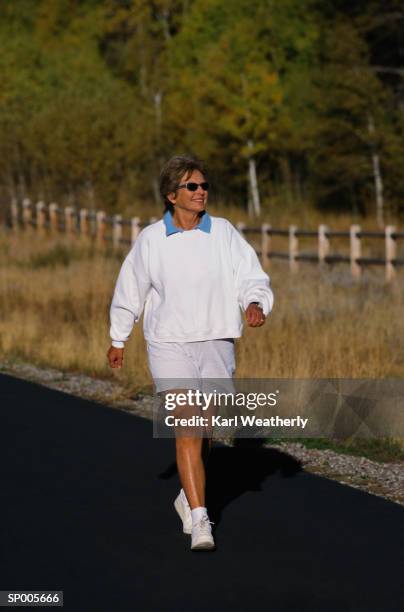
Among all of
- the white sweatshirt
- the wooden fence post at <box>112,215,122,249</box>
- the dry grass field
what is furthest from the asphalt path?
the wooden fence post at <box>112,215,122,249</box>

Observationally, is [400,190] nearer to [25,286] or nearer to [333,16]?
[333,16]

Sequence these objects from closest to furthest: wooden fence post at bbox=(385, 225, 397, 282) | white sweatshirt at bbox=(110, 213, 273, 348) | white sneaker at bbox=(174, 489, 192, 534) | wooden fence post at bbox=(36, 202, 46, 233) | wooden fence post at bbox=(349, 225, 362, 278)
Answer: white sweatshirt at bbox=(110, 213, 273, 348)
white sneaker at bbox=(174, 489, 192, 534)
wooden fence post at bbox=(385, 225, 397, 282)
wooden fence post at bbox=(349, 225, 362, 278)
wooden fence post at bbox=(36, 202, 46, 233)

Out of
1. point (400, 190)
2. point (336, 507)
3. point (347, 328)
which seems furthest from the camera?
point (400, 190)

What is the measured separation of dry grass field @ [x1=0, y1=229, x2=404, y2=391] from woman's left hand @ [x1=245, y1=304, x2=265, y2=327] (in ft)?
19.9

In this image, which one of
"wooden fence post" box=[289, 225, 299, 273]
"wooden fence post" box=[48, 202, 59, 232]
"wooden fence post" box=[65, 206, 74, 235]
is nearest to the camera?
"wooden fence post" box=[289, 225, 299, 273]

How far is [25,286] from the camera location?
25125 mm

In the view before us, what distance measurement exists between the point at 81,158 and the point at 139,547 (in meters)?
46.1

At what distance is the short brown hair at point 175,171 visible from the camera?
Result: 7.35 meters

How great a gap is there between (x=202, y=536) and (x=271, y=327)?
10254 millimetres

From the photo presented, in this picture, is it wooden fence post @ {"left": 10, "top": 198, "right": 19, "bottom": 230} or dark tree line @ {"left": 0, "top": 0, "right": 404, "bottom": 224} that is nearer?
dark tree line @ {"left": 0, "top": 0, "right": 404, "bottom": 224}

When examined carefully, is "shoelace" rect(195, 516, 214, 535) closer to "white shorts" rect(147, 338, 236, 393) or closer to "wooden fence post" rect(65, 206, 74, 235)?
"white shorts" rect(147, 338, 236, 393)

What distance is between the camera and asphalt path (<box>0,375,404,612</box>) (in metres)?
6.45

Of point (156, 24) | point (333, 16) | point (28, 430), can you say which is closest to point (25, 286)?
point (28, 430)

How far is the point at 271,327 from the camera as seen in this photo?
56.9 feet
